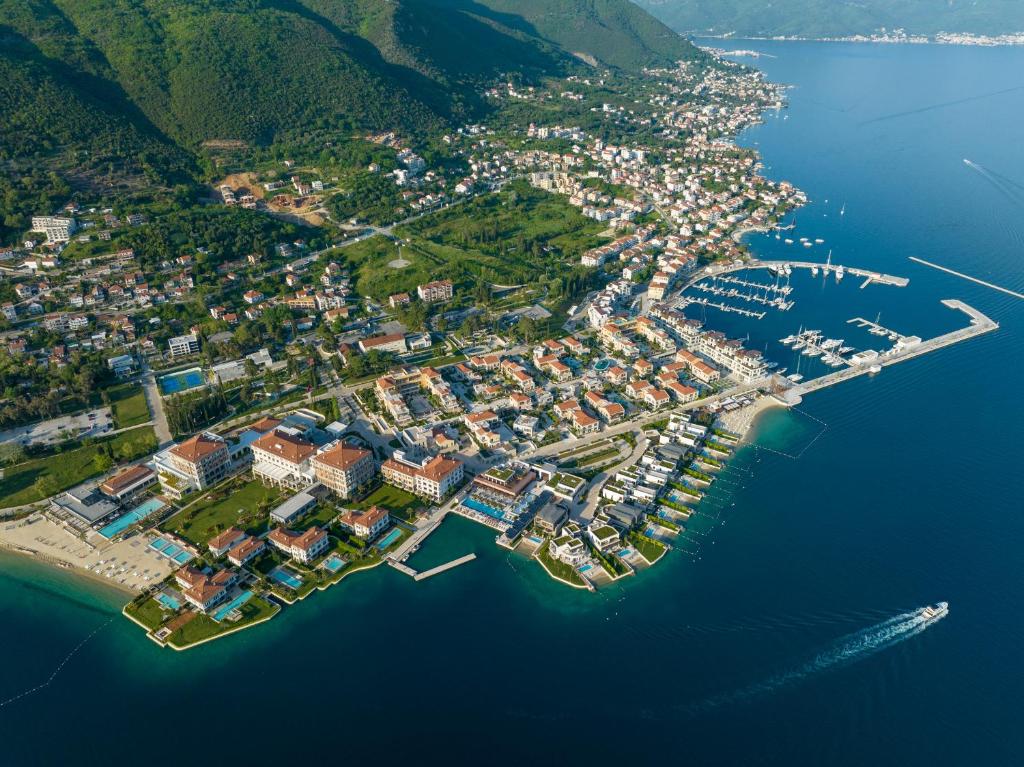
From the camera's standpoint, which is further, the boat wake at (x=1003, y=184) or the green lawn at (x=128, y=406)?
the boat wake at (x=1003, y=184)

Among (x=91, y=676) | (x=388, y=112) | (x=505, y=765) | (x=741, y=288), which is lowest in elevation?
(x=91, y=676)

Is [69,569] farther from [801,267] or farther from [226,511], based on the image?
[801,267]

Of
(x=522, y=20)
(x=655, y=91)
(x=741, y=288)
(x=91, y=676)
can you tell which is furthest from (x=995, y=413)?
(x=522, y=20)

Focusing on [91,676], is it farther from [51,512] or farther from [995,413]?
[995,413]

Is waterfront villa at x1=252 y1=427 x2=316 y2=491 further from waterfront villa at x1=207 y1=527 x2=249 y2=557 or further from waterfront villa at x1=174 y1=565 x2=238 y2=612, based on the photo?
waterfront villa at x1=174 y1=565 x2=238 y2=612


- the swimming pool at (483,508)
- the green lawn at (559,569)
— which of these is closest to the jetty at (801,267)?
the swimming pool at (483,508)

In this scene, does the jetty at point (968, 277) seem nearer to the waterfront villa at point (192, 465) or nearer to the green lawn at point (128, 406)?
the waterfront villa at point (192, 465)
